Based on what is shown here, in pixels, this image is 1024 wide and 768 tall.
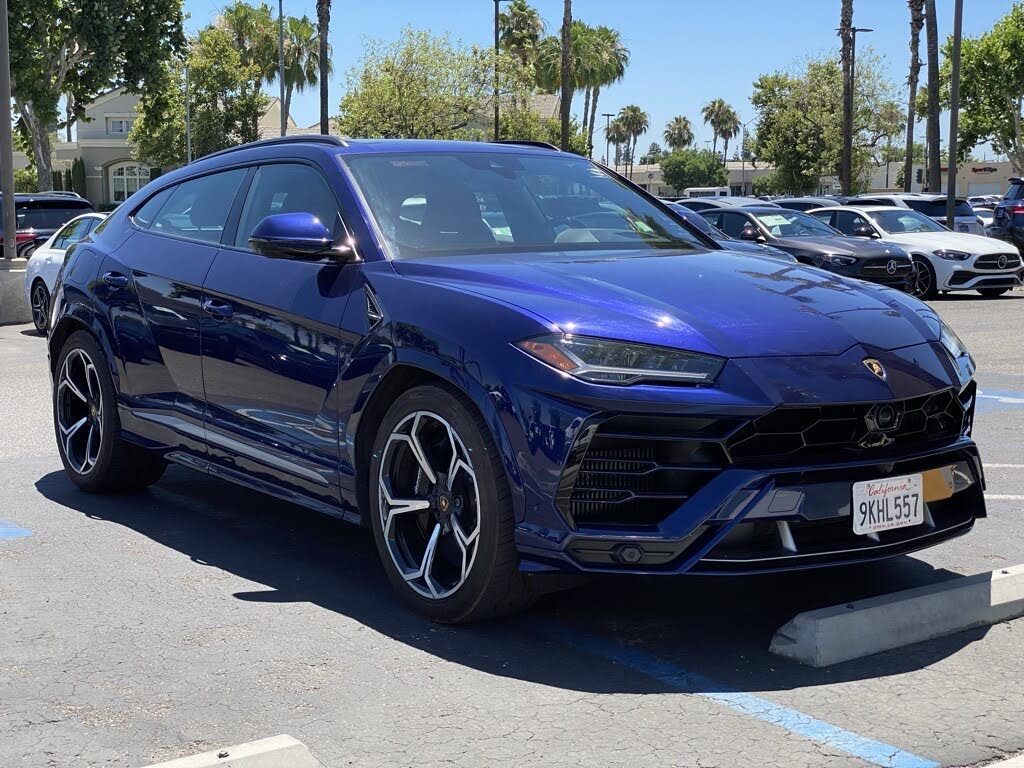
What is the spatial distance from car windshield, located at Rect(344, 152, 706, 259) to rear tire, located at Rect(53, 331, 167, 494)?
6.47 ft

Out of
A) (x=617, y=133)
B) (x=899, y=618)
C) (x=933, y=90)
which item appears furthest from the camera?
(x=617, y=133)

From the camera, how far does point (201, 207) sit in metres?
6.13

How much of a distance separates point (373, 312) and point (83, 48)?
3464 centimetres

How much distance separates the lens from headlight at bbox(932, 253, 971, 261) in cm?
2050

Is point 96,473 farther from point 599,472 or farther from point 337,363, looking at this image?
point 599,472

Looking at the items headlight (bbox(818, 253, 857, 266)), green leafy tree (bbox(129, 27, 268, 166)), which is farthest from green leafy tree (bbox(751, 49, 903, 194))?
headlight (bbox(818, 253, 857, 266))

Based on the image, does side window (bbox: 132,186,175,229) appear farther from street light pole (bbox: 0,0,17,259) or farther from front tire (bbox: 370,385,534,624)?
street light pole (bbox: 0,0,17,259)

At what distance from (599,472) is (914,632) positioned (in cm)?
122

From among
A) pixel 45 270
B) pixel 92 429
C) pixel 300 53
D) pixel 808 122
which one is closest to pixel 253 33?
pixel 300 53

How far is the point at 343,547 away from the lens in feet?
19.0

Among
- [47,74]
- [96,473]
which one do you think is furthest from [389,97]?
[96,473]

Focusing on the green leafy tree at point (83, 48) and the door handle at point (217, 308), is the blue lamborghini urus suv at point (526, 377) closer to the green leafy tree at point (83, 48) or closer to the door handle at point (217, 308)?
the door handle at point (217, 308)

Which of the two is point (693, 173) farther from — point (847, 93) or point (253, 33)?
point (847, 93)

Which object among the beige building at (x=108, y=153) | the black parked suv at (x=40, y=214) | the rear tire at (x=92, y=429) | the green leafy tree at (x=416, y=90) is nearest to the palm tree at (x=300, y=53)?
the beige building at (x=108, y=153)
